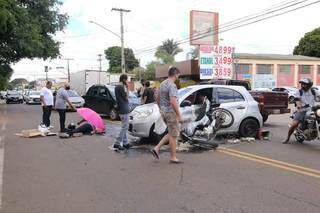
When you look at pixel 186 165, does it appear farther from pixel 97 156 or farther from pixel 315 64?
pixel 315 64

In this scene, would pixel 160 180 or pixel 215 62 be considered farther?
pixel 215 62

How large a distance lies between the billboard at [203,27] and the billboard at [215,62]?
10.9 meters

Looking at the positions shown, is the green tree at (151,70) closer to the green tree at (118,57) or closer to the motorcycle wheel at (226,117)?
the green tree at (118,57)

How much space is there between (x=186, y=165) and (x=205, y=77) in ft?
62.7

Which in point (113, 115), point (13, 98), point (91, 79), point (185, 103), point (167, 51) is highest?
point (167, 51)

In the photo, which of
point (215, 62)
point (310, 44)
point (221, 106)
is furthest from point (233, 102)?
point (310, 44)

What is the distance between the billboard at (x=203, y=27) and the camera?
38.4m

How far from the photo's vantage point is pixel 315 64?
2625 inches

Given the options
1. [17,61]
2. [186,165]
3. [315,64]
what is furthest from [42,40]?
[315,64]

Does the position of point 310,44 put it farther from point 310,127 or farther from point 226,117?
point 310,127

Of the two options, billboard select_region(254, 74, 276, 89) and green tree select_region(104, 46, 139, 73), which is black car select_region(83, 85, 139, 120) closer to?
billboard select_region(254, 74, 276, 89)

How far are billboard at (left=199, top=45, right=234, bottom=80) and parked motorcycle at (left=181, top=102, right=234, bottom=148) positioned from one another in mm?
15547

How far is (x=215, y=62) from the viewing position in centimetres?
2734

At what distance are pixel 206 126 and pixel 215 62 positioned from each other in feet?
55.1
